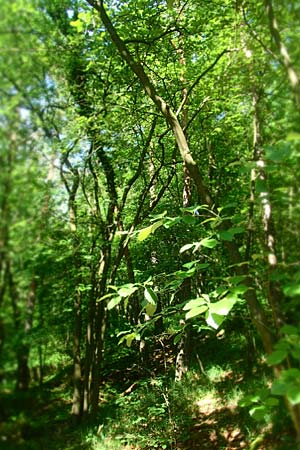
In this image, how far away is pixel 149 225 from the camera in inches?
97.5

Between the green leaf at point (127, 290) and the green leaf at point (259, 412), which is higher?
the green leaf at point (127, 290)

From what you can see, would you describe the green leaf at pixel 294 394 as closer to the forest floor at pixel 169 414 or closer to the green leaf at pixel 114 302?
the green leaf at pixel 114 302

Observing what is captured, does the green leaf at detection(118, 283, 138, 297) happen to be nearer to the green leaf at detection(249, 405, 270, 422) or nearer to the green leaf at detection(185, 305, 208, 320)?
the green leaf at detection(185, 305, 208, 320)

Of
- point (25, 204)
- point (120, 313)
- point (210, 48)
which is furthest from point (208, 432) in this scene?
point (210, 48)

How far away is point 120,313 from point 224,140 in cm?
166

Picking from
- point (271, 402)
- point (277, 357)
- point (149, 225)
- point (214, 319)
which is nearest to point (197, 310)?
point (214, 319)

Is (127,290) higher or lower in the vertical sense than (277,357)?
higher

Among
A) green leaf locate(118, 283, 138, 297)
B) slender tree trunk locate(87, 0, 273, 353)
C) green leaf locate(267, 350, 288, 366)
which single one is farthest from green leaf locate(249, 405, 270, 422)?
green leaf locate(118, 283, 138, 297)

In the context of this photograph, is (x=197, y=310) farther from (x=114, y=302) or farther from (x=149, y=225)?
(x=149, y=225)

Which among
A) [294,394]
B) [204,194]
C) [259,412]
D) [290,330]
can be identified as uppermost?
[204,194]

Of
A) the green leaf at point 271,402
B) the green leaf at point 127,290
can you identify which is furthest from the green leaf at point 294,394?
the green leaf at point 127,290

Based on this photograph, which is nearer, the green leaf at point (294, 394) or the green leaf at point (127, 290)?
the green leaf at point (294, 394)

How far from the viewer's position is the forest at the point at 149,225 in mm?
1155

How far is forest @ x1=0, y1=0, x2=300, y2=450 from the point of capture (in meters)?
1.16
